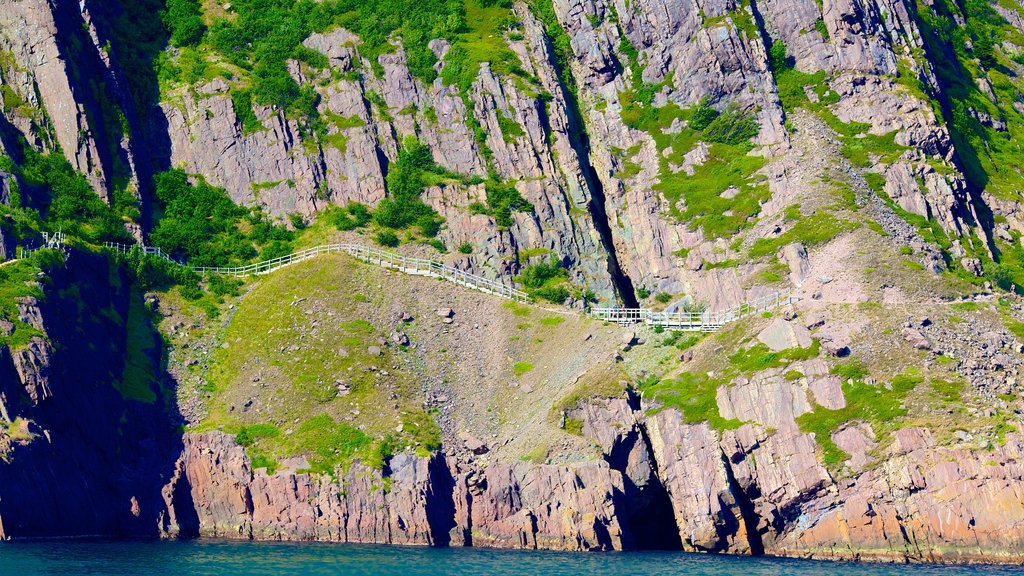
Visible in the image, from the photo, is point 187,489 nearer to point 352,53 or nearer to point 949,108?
point 352,53

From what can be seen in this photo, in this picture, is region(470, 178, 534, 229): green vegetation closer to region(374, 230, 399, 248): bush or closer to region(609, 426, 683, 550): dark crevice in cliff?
region(374, 230, 399, 248): bush

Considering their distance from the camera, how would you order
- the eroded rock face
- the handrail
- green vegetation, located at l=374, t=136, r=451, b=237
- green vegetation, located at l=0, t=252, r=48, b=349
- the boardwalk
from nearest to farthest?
green vegetation, located at l=0, t=252, r=48, b=349
the eroded rock face
the boardwalk
the handrail
green vegetation, located at l=374, t=136, r=451, b=237

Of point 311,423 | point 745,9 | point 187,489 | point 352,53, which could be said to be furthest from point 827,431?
point 352,53

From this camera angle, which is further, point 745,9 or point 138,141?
point 745,9

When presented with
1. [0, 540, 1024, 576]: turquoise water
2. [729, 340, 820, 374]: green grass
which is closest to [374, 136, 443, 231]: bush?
[729, 340, 820, 374]: green grass

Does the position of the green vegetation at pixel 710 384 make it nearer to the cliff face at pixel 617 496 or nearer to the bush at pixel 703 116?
the cliff face at pixel 617 496
